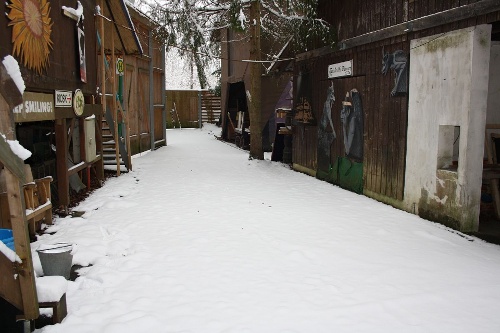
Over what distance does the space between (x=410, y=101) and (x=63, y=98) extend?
567 cm

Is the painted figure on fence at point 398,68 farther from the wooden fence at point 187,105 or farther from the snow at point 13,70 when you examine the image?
the wooden fence at point 187,105

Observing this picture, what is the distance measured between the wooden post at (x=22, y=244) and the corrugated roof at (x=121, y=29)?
765 centimetres

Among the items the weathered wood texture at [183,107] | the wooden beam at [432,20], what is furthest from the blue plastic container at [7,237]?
the weathered wood texture at [183,107]

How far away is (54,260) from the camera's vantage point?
3.99 m

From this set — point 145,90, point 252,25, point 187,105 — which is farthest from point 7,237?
point 187,105

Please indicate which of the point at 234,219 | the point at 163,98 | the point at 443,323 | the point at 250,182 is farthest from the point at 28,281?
the point at 163,98

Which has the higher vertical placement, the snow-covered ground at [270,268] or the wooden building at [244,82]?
the wooden building at [244,82]

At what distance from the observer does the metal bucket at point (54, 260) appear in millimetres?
3973

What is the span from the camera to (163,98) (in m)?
18.7

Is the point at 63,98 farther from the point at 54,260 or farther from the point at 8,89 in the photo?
the point at 8,89

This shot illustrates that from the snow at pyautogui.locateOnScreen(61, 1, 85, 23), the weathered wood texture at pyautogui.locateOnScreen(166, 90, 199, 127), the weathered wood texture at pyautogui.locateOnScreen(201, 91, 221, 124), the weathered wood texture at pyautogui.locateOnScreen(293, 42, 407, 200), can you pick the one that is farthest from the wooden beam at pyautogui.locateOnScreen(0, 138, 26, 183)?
the weathered wood texture at pyautogui.locateOnScreen(201, 91, 221, 124)

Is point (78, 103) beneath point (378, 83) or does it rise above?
beneath

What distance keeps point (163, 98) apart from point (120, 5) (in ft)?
29.9

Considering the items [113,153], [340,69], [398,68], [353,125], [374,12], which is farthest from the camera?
[113,153]
